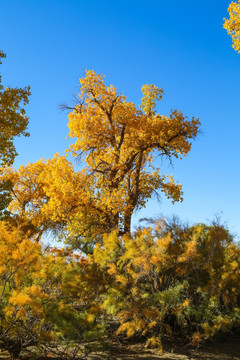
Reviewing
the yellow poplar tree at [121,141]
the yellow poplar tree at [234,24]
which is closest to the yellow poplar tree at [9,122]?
the yellow poplar tree at [121,141]

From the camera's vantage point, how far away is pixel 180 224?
34.9ft

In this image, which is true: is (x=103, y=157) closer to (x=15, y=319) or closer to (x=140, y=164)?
(x=140, y=164)

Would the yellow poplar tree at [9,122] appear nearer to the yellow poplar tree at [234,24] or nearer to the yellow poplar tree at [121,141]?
the yellow poplar tree at [121,141]

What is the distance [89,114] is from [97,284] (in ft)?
28.1

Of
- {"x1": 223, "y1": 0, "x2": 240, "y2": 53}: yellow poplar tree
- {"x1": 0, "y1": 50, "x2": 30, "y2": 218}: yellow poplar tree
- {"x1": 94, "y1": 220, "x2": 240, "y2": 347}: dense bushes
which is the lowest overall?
{"x1": 94, "y1": 220, "x2": 240, "y2": 347}: dense bushes

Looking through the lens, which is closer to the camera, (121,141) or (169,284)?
(169,284)

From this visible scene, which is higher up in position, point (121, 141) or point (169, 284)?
point (121, 141)

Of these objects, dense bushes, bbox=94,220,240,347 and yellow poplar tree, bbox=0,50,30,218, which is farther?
yellow poplar tree, bbox=0,50,30,218

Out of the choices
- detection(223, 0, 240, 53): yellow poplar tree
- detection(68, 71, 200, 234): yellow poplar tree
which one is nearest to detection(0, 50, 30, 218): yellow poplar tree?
detection(68, 71, 200, 234): yellow poplar tree

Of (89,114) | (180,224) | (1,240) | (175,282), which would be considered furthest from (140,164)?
(1,240)

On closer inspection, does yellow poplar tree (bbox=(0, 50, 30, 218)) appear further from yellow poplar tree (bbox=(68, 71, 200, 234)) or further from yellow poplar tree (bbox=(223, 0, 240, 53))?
yellow poplar tree (bbox=(223, 0, 240, 53))

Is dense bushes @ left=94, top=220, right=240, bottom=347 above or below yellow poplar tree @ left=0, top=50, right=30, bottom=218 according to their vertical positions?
below

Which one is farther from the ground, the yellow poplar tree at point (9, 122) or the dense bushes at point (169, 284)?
the yellow poplar tree at point (9, 122)

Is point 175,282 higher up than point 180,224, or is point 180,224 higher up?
point 180,224
